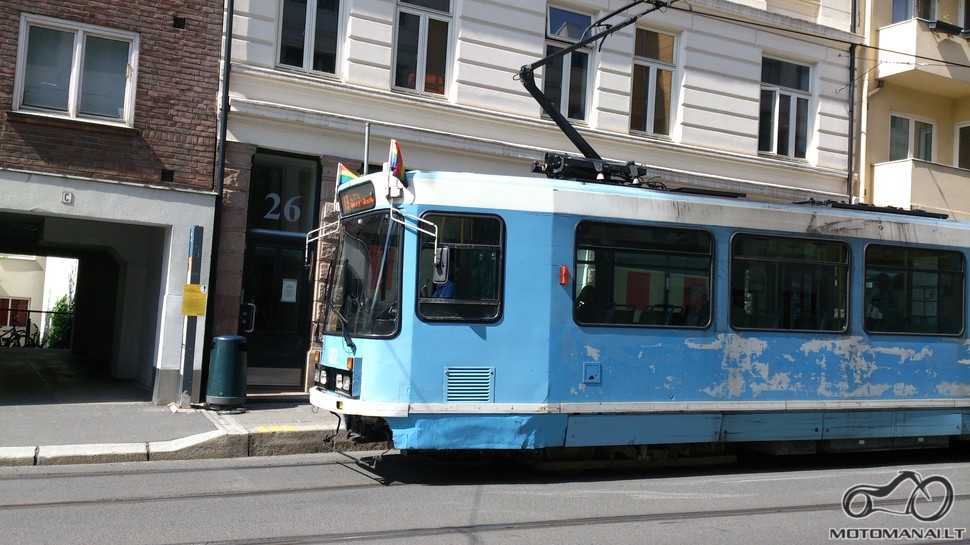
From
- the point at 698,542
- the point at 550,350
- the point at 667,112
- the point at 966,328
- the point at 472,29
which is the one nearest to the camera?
the point at 698,542

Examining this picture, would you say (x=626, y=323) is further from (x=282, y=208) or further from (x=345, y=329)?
(x=282, y=208)

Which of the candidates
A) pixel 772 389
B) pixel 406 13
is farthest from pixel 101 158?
pixel 772 389

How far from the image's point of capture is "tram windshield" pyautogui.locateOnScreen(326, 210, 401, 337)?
8.32 meters

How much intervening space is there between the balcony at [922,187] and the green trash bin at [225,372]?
44.8 ft

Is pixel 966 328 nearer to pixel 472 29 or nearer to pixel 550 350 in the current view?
pixel 550 350

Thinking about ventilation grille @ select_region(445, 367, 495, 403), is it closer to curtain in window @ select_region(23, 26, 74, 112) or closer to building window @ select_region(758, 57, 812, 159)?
curtain in window @ select_region(23, 26, 74, 112)

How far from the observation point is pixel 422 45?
1472cm

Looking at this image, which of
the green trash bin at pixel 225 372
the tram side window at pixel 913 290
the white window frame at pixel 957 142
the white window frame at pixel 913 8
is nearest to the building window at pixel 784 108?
the white window frame at pixel 913 8

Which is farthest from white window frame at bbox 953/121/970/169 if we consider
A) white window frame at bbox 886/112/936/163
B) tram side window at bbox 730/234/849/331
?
tram side window at bbox 730/234/849/331

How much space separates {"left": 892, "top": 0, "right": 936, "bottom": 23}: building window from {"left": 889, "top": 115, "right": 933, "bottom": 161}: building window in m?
2.17

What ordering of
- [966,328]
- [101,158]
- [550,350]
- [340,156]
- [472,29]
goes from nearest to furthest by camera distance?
[550,350] < [966,328] < [101,158] < [340,156] < [472,29]

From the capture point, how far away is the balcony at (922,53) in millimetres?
18312

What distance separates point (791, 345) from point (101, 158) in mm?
9467

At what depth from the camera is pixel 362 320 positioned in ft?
28.0
